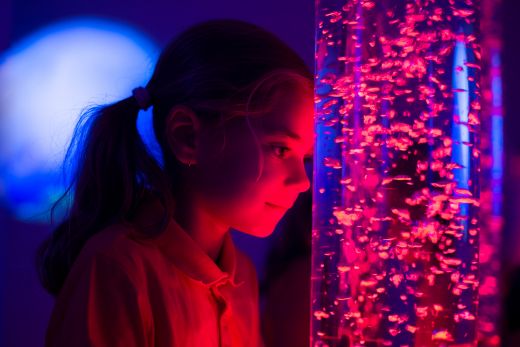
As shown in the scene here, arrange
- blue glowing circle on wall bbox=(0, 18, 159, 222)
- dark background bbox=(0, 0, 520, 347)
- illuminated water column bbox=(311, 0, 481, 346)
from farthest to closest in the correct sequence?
blue glowing circle on wall bbox=(0, 18, 159, 222)
dark background bbox=(0, 0, 520, 347)
illuminated water column bbox=(311, 0, 481, 346)

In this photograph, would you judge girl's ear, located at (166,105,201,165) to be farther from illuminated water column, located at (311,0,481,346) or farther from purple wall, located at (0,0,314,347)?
purple wall, located at (0,0,314,347)

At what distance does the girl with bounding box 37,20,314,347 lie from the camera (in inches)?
29.6

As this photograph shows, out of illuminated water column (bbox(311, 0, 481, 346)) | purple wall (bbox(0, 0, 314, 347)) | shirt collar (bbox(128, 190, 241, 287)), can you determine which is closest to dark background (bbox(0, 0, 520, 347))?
purple wall (bbox(0, 0, 314, 347))

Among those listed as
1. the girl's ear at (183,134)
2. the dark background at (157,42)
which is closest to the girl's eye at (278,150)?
the girl's ear at (183,134)

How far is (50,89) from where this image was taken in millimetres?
1630

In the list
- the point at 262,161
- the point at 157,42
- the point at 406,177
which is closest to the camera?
the point at 406,177

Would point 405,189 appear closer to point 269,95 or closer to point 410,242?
point 410,242

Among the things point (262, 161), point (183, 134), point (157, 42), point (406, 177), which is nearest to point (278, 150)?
point (262, 161)

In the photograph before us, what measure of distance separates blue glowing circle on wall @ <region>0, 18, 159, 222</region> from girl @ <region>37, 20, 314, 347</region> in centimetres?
72

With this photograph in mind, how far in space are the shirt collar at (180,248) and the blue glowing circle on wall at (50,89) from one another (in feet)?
2.62

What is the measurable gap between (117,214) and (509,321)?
1042mm

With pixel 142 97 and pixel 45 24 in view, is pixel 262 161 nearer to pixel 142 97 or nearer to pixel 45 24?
pixel 142 97

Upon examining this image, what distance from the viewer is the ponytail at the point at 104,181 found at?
830 mm

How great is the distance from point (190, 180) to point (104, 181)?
135 mm
